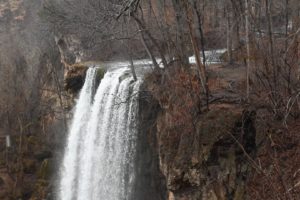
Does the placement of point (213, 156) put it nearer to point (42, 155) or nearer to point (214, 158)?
point (214, 158)

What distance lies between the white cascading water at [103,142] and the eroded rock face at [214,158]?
3.16 metres

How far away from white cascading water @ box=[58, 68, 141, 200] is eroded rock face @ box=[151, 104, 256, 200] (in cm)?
316

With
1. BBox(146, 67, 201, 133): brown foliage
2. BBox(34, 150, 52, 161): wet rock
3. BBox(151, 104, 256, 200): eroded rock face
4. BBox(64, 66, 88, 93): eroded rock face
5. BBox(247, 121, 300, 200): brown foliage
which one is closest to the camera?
BBox(247, 121, 300, 200): brown foliage

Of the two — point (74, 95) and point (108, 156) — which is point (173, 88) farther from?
point (74, 95)

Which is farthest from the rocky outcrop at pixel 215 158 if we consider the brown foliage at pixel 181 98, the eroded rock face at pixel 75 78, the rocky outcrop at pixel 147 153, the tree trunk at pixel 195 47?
the eroded rock face at pixel 75 78

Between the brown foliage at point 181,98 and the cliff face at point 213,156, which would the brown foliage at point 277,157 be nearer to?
the cliff face at point 213,156

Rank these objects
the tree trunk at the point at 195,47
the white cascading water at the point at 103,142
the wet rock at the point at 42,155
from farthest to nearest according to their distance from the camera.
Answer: the wet rock at the point at 42,155 < the white cascading water at the point at 103,142 < the tree trunk at the point at 195,47

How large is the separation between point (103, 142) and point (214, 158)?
7.80 meters

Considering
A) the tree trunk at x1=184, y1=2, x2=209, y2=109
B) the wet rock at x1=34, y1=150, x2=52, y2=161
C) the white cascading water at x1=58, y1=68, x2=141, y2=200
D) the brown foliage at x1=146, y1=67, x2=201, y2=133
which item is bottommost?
the wet rock at x1=34, y1=150, x2=52, y2=161

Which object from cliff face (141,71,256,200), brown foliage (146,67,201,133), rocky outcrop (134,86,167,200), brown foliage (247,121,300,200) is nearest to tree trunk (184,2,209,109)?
brown foliage (146,67,201,133)

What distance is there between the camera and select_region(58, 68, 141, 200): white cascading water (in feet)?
53.2

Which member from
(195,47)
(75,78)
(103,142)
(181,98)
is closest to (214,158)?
(181,98)

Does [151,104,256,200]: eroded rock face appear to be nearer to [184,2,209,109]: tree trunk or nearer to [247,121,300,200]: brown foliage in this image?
[247,121,300,200]: brown foliage

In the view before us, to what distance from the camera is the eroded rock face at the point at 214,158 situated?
10703 mm
